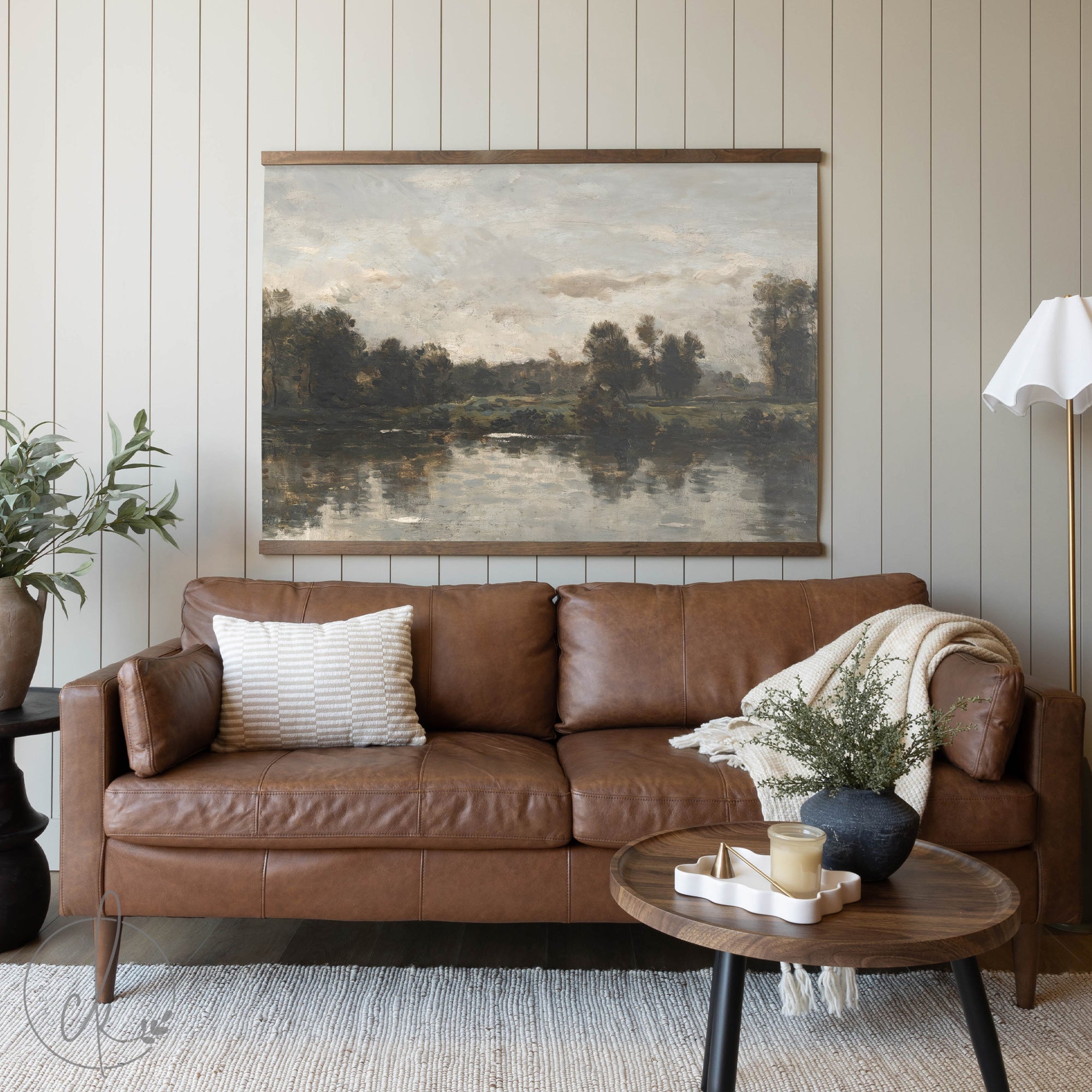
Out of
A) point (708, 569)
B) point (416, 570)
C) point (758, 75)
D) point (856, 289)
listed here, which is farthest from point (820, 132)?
point (416, 570)

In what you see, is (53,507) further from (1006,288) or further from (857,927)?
(1006,288)

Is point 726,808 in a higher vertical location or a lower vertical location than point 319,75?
lower

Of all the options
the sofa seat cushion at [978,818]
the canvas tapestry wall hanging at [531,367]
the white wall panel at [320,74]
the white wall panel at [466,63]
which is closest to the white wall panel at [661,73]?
the canvas tapestry wall hanging at [531,367]

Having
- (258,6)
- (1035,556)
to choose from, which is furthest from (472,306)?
(1035,556)

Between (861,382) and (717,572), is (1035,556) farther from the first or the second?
(717,572)

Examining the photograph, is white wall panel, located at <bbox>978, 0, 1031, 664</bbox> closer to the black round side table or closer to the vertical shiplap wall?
the vertical shiplap wall

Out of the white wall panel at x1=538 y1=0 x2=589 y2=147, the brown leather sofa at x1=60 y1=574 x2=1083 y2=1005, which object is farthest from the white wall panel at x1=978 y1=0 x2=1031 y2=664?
the white wall panel at x1=538 y1=0 x2=589 y2=147

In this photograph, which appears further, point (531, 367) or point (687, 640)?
point (531, 367)

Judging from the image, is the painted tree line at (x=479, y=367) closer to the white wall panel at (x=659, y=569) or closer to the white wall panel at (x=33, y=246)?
the white wall panel at (x=659, y=569)

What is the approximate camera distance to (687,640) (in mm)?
2510

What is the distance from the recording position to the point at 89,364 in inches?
114

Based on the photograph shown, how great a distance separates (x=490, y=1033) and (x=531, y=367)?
1.88 m

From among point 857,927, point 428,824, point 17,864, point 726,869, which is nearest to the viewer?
point 857,927

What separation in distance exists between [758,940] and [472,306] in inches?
85.5
